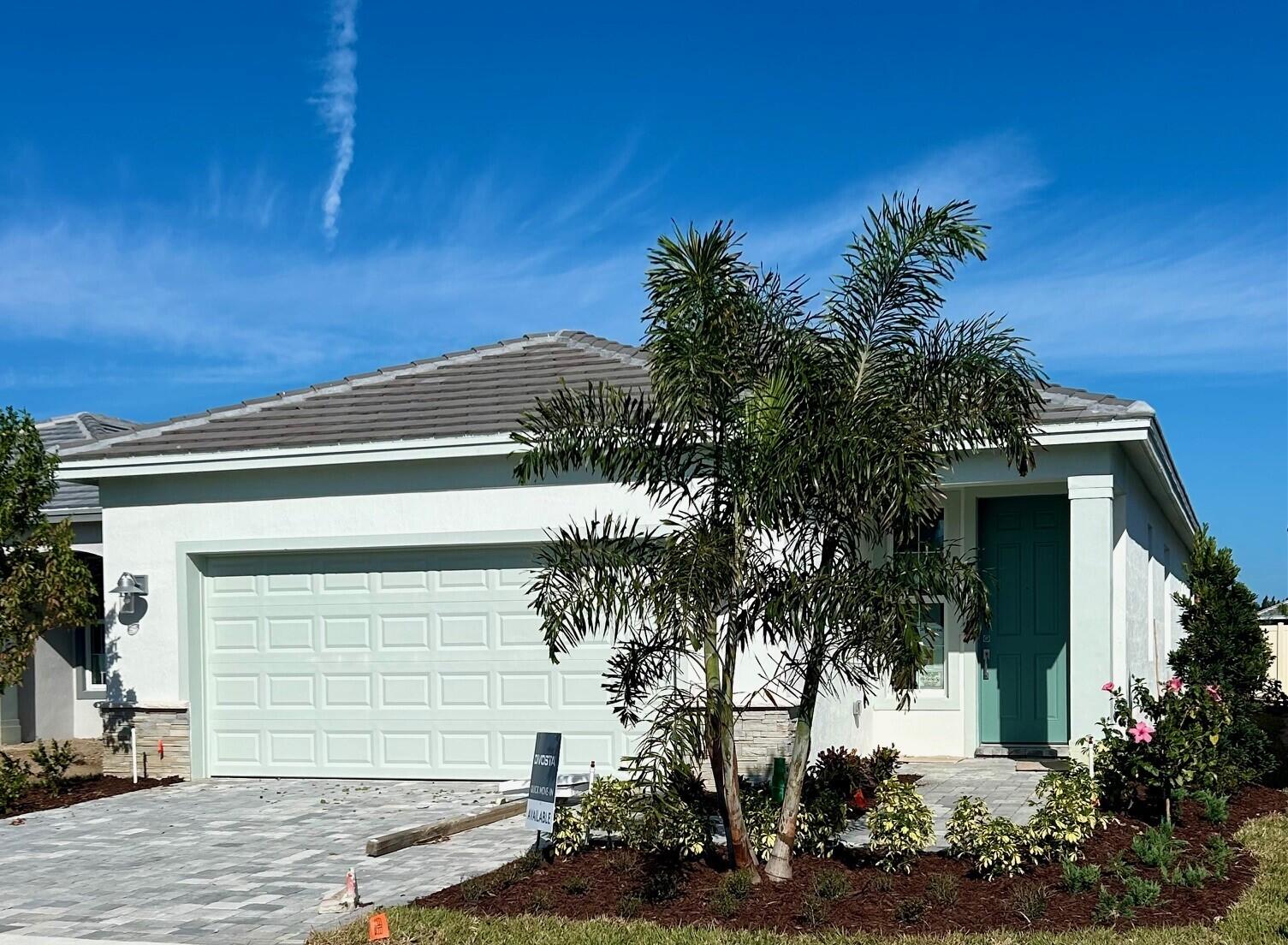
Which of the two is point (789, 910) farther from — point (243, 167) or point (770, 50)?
point (243, 167)

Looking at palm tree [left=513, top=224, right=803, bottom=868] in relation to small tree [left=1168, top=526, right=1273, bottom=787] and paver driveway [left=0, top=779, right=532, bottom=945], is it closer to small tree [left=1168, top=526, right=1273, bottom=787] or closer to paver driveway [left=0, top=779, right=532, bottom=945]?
paver driveway [left=0, top=779, right=532, bottom=945]

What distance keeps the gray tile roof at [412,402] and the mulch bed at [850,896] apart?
5.87 metres

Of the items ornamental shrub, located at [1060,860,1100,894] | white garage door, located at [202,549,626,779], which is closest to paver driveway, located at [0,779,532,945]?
white garage door, located at [202,549,626,779]

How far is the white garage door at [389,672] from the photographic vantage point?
13.4m

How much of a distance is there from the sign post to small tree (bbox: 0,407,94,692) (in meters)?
6.71

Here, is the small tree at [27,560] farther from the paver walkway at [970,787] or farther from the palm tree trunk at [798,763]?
the palm tree trunk at [798,763]

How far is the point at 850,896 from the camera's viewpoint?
756cm

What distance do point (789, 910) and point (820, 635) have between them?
1.57 m

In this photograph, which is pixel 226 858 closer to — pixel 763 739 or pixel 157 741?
pixel 157 741

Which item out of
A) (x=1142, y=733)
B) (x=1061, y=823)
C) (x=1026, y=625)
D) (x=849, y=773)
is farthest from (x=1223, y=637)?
(x=1061, y=823)

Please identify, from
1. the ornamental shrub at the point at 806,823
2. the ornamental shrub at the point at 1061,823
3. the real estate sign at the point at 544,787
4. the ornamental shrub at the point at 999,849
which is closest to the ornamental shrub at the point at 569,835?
the real estate sign at the point at 544,787

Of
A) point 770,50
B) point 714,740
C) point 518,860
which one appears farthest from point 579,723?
point 770,50

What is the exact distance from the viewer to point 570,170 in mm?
14078

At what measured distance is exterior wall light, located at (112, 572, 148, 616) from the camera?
14.3 metres
